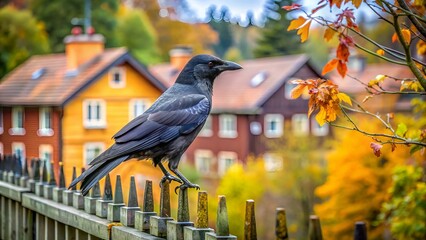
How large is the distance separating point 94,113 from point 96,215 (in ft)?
102

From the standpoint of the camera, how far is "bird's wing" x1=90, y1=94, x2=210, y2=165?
15.0ft

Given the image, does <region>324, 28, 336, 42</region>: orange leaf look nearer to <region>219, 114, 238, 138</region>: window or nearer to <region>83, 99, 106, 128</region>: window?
<region>83, 99, 106, 128</region>: window

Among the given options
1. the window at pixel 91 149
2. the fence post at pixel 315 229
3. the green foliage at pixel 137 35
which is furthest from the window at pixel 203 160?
the fence post at pixel 315 229

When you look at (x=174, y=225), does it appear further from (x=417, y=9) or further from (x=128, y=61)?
(x=128, y=61)

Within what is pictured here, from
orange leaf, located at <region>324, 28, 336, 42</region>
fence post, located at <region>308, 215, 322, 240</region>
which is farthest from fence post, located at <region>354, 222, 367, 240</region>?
orange leaf, located at <region>324, 28, 336, 42</region>

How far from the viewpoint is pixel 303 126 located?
47.6m

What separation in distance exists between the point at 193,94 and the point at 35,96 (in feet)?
104

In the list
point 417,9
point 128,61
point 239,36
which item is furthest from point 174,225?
point 239,36

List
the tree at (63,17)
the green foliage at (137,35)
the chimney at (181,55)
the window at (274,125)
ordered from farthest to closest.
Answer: the green foliage at (137,35)
the tree at (63,17)
the chimney at (181,55)
the window at (274,125)

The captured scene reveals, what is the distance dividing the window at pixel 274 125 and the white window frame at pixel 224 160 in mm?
2372

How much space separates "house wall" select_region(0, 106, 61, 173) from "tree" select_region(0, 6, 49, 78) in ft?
30.0

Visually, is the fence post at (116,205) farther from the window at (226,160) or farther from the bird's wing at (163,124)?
the window at (226,160)

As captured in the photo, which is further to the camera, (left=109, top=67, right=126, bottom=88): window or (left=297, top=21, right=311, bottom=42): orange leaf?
(left=109, top=67, right=126, bottom=88): window

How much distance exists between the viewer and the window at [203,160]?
4783cm
